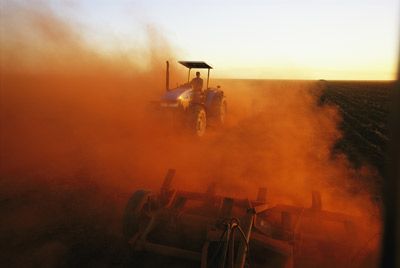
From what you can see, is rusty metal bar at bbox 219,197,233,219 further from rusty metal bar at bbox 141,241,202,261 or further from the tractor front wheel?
the tractor front wheel

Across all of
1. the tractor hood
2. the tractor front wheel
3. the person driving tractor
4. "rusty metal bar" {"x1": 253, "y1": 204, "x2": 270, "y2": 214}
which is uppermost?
the person driving tractor

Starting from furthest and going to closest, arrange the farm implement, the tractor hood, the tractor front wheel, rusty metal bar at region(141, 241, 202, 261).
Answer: the tractor front wheel
the tractor hood
the farm implement
rusty metal bar at region(141, 241, 202, 261)

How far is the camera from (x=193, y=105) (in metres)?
10.7

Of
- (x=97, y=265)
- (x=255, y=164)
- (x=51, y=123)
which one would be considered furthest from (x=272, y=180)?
(x=51, y=123)

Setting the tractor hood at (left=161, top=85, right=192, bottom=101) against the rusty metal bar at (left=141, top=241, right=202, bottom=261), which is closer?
the rusty metal bar at (left=141, top=241, right=202, bottom=261)

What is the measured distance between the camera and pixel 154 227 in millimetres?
4191

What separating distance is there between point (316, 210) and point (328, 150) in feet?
18.9

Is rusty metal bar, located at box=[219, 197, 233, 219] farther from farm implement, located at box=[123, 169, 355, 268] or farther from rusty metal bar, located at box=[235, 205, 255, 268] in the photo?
rusty metal bar, located at box=[235, 205, 255, 268]

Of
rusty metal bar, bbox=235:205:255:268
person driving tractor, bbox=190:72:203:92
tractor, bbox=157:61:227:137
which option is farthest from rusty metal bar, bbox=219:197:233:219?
person driving tractor, bbox=190:72:203:92

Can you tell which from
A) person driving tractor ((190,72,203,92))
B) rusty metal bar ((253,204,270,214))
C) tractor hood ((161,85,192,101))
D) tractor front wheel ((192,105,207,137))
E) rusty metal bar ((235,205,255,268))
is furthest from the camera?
person driving tractor ((190,72,203,92))

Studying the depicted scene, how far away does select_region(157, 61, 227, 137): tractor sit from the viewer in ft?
32.3

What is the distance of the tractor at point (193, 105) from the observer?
9859mm

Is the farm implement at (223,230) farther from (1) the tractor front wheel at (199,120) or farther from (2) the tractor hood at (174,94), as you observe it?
(1) the tractor front wheel at (199,120)

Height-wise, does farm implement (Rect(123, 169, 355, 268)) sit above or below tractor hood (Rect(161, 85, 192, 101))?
below
